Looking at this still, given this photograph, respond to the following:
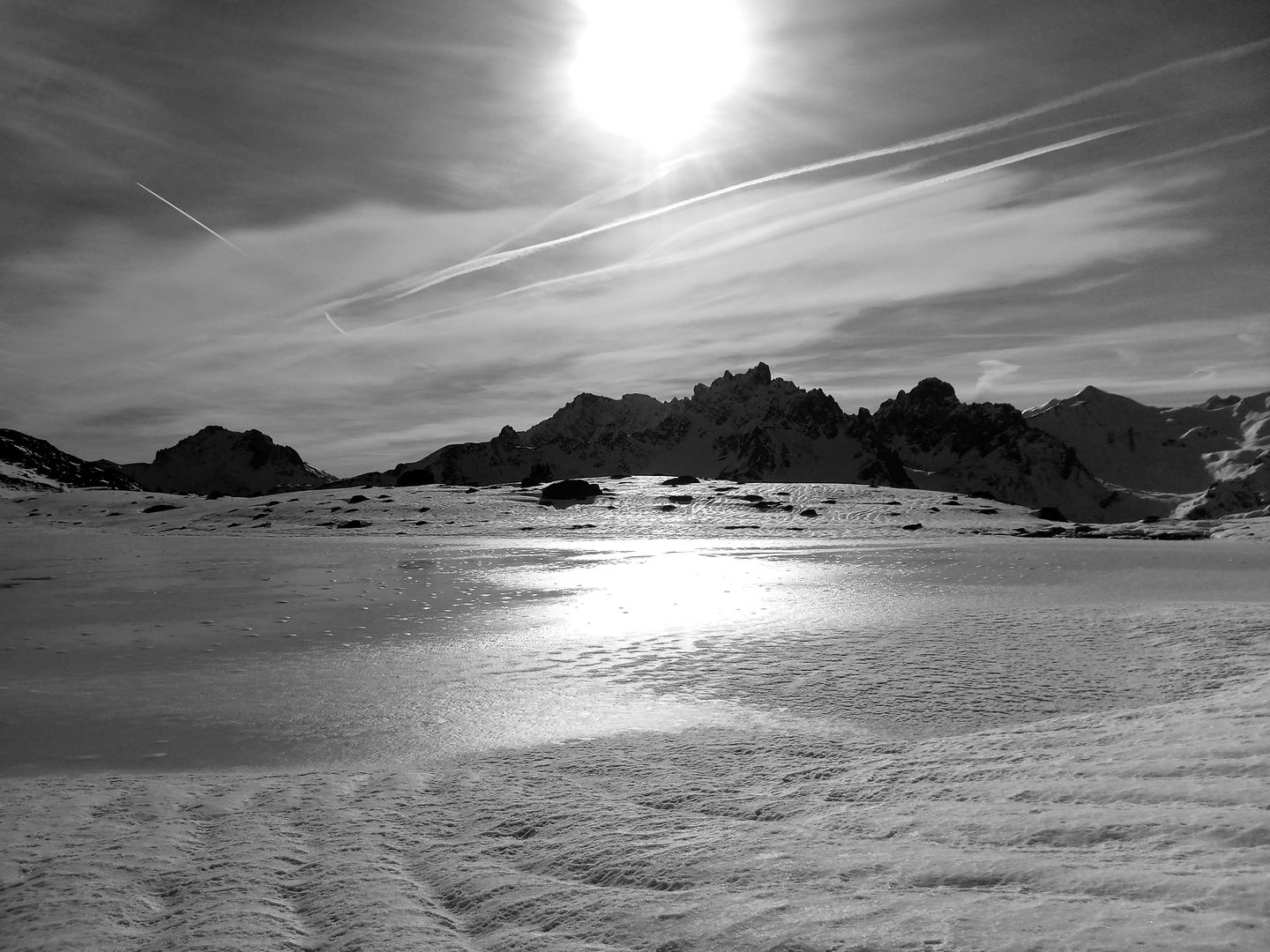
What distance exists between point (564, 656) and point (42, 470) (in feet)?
617

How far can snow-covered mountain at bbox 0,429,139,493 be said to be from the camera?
12875 cm

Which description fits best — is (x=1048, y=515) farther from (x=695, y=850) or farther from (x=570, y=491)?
(x=695, y=850)

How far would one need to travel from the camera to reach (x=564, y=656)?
1011 centimetres

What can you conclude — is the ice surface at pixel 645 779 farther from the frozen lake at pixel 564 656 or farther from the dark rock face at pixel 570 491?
the dark rock face at pixel 570 491

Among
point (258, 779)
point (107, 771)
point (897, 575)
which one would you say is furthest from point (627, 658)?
point (897, 575)

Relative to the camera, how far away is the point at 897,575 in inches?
731

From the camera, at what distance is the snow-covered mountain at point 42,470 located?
422ft

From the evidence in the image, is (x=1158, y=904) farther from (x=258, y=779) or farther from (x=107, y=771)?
(x=107, y=771)

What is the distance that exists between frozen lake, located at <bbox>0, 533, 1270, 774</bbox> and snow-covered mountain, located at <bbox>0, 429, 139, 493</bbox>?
13446 cm

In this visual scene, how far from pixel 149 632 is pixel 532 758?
8.50 meters

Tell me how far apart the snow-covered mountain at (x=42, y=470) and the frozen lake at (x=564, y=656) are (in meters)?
134

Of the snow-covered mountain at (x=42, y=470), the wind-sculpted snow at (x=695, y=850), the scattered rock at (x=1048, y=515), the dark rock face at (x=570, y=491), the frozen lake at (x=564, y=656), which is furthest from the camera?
the snow-covered mountain at (x=42, y=470)

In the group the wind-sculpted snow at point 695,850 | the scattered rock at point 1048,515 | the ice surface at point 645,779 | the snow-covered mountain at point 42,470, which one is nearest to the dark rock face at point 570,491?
the scattered rock at point 1048,515

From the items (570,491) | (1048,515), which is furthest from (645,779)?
(1048,515)
